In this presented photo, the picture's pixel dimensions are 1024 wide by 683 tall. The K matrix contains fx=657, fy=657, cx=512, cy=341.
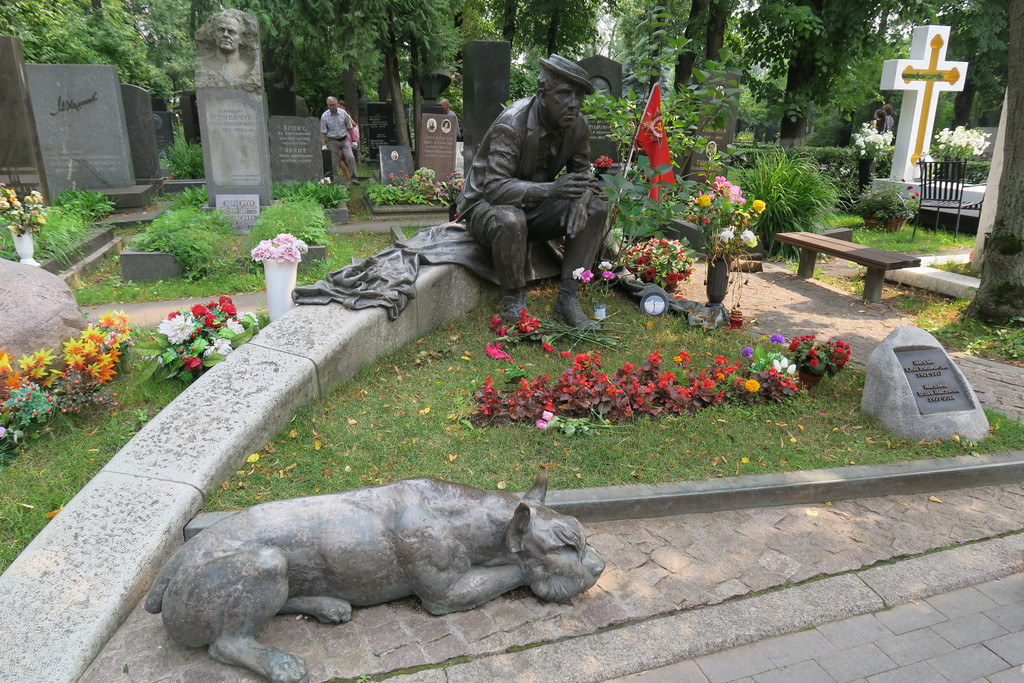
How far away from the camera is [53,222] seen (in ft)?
27.2

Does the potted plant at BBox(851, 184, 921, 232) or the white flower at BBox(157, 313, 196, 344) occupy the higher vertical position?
the potted plant at BBox(851, 184, 921, 232)

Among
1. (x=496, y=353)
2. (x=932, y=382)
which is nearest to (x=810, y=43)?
(x=932, y=382)

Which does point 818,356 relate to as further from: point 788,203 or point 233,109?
point 233,109

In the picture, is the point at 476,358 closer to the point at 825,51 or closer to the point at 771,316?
the point at 771,316

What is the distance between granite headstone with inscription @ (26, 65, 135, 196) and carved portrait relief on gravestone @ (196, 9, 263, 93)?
246 cm

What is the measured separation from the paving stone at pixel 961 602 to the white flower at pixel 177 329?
14.5 ft

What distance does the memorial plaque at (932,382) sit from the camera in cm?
415

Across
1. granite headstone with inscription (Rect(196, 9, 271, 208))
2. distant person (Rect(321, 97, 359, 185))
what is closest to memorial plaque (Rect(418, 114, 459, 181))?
distant person (Rect(321, 97, 359, 185))

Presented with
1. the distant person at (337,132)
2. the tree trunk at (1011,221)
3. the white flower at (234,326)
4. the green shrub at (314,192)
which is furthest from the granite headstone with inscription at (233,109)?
the tree trunk at (1011,221)

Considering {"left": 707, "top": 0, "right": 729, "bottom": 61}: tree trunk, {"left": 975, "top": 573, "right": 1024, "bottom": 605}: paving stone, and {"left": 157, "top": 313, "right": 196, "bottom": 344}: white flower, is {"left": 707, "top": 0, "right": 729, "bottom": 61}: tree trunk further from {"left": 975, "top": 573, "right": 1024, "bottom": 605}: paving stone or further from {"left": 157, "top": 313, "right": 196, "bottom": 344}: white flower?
{"left": 975, "top": 573, "right": 1024, "bottom": 605}: paving stone

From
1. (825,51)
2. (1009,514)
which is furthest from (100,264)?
(825,51)

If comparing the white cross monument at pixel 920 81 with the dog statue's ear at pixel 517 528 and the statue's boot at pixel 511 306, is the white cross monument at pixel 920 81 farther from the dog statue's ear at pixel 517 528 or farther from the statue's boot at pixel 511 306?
the dog statue's ear at pixel 517 528

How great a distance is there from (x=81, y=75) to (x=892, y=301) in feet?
42.7

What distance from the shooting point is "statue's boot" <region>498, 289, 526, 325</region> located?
537cm
